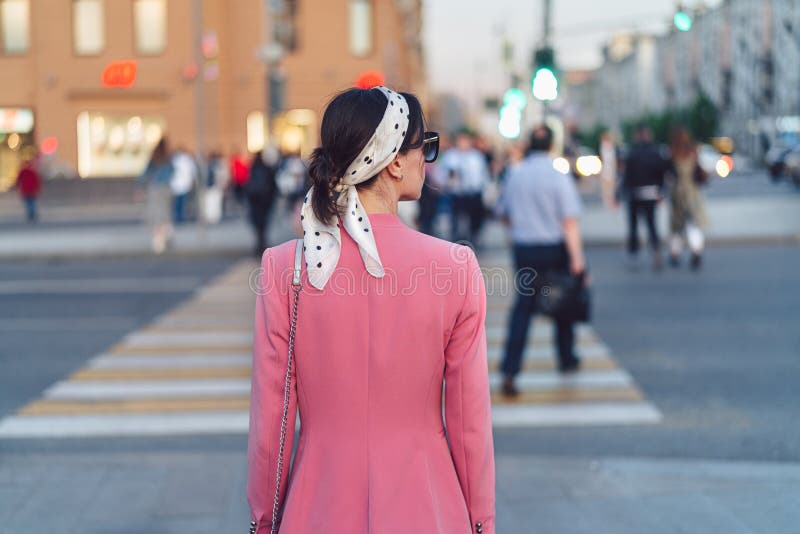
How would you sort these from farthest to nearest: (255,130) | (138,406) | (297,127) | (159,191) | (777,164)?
1. (777,164)
2. (255,130)
3. (297,127)
4. (159,191)
5. (138,406)

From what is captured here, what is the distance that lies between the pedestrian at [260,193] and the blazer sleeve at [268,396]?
1573 centimetres

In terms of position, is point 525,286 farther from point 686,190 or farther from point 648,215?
point 686,190

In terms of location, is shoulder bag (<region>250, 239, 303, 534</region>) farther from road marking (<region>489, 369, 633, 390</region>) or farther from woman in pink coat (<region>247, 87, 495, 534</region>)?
road marking (<region>489, 369, 633, 390</region>)

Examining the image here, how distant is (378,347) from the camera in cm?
250

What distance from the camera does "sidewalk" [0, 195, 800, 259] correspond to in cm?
1906

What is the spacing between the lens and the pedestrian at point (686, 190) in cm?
1493

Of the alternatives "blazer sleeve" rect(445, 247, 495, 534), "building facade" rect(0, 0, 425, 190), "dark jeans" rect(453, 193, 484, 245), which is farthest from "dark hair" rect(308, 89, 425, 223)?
"building facade" rect(0, 0, 425, 190)

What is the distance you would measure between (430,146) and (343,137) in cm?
31

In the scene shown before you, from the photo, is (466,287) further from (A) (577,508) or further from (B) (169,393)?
(B) (169,393)

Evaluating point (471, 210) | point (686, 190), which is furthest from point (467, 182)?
point (686, 190)

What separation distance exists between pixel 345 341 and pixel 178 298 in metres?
11.4

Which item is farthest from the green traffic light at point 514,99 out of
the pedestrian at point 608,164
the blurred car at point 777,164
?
the blurred car at point 777,164

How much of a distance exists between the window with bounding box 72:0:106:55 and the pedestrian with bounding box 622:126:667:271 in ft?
92.6

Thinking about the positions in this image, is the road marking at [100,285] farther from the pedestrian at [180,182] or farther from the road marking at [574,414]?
the pedestrian at [180,182]
